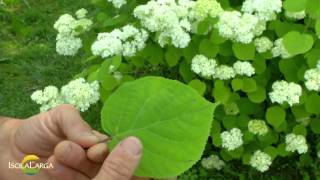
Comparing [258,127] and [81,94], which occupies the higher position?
[81,94]

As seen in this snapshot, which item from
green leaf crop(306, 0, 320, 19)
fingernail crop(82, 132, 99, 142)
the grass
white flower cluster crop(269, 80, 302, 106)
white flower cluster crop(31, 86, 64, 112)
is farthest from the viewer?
the grass

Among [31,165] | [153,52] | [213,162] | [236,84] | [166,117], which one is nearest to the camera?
[166,117]

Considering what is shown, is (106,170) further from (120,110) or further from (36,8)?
(36,8)

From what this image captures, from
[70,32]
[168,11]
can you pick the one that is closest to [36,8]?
[70,32]

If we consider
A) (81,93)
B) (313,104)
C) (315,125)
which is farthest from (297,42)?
(81,93)

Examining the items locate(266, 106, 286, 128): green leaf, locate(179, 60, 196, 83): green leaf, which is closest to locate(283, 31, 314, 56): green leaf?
locate(266, 106, 286, 128): green leaf

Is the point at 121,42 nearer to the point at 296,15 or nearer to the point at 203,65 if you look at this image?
the point at 203,65

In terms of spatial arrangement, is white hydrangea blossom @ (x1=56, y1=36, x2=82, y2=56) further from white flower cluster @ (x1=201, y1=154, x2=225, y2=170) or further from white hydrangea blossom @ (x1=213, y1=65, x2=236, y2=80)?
white flower cluster @ (x1=201, y1=154, x2=225, y2=170)

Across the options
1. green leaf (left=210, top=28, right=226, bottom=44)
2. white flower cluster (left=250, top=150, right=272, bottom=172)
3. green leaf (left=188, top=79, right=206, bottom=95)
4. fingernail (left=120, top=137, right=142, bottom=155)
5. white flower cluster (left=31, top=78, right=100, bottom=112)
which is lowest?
white flower cluster (left=250, top=150, right=272, bottom=172)
